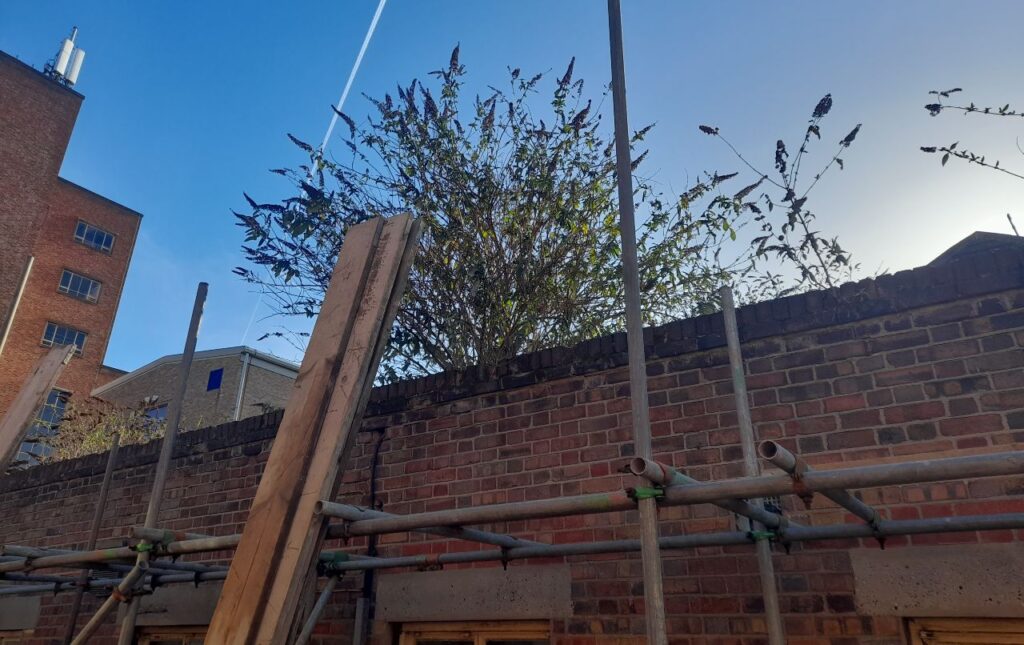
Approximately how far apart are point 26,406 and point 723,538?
627cm

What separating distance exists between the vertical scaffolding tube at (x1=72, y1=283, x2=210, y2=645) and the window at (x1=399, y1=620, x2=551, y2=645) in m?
1.55

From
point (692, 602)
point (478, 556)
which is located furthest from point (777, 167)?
point (478, 556)

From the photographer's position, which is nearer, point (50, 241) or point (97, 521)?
point (97, 521)

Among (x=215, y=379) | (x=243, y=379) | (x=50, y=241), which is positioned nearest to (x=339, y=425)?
(x=243, y=379)

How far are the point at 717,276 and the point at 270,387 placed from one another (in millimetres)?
17874

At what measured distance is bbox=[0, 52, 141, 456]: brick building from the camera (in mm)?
22797

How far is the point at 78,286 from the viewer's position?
29344mm

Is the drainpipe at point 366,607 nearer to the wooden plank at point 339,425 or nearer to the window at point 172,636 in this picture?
the wooden plank at point 339,425

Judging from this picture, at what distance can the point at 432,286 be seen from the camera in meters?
6.24

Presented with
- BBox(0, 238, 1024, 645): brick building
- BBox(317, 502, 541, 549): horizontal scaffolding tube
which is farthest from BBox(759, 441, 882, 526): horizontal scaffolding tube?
BBox(317, 502, 541, 549): horizontal scaffolding tube

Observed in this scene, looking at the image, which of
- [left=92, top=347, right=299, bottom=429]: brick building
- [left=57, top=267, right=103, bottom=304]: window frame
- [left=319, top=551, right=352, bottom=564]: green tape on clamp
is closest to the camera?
[left=319, top=551, right=352, bottom=564]: green tape on clamp

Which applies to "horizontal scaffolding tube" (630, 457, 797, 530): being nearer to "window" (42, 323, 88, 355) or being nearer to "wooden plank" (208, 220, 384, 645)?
"wooden plank" (208, 220, 384, 645)

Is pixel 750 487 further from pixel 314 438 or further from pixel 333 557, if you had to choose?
pixel 333 557

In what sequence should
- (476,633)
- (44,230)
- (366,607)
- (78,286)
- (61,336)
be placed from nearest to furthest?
(476,633)
(366,607)
(61,336)
(44,230)
(78,286)
